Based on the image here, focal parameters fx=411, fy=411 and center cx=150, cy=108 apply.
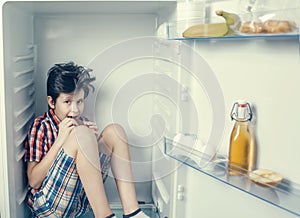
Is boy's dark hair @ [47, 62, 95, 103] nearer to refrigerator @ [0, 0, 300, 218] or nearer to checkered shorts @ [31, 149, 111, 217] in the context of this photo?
refrigerator @ [0, 0, 300, 218]

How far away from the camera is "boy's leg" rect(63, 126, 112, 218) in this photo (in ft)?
4.83

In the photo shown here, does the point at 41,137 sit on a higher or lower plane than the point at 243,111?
lower

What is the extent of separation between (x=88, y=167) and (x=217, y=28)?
30.1 inches

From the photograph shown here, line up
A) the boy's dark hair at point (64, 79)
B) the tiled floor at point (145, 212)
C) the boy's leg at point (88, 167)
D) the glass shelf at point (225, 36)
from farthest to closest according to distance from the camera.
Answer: the tiled floor at point (145, 212) → the boy's dark hair at point (64, 79) → the boy's leg at point (88, 167) → the glass shelf at point (225, 36)

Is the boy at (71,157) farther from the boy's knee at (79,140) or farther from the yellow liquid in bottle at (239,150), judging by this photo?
the yellow liquid in bottle at (239,150)

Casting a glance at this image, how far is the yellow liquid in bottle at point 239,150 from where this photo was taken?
920mm

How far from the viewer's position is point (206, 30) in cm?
96

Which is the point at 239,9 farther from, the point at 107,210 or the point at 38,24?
the point at 38,24

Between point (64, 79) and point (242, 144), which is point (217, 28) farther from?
point (64, 79)

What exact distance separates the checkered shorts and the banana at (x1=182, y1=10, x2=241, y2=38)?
0.72m

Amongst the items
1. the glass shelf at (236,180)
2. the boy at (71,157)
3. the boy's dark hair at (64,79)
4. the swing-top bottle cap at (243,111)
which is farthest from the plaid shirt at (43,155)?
the swing-top bottle cap at (243,111)

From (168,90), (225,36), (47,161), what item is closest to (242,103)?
(225,36)

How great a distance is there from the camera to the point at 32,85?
168 centimetres

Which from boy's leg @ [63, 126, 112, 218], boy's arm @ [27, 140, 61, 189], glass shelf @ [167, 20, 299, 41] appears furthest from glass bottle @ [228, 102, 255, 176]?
boy's arm @ [27, 140, 61, 189]
